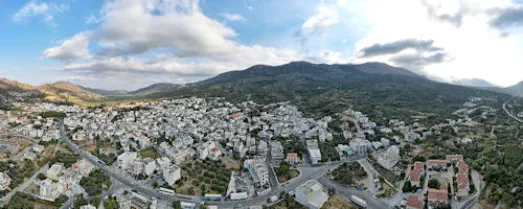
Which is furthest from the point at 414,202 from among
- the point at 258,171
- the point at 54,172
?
the point at 54,172

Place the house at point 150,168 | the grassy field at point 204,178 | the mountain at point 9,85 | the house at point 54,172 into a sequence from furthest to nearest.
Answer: the mountain at point 9,85, the house at point 150,168, the house at point 54,172, the grassy field at point 204,178

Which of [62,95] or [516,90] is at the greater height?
[516,90]

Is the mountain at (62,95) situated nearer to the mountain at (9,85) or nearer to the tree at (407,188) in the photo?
the mountain at (9,85)

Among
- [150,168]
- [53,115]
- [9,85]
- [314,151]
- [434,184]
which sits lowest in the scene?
[434,184]

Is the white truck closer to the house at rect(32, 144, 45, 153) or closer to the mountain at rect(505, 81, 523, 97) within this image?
the house at rect(32, 144, 45, 153)

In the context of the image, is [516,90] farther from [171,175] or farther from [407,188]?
[171,175]

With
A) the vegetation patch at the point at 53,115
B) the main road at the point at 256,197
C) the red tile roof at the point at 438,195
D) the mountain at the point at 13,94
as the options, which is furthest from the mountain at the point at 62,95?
the red tile roof at the point at 438,195

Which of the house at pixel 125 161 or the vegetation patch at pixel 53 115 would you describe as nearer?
the house at pixel 125 161
